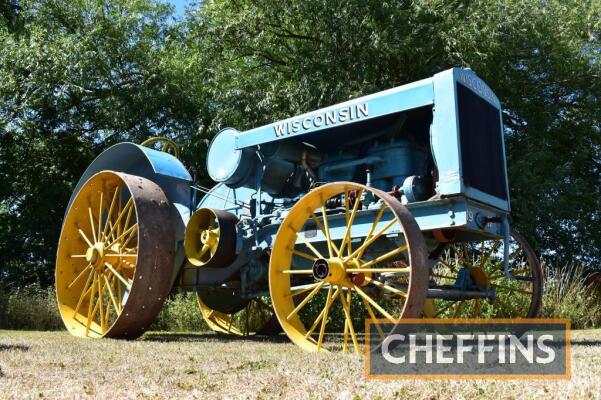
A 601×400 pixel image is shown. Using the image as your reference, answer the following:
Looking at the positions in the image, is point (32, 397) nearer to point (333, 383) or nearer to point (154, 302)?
point (333, 383)

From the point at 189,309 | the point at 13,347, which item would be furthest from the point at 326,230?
the point at 189,309

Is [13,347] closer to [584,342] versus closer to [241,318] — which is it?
[241,318]

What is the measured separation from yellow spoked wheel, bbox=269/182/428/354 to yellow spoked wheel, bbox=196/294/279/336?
2.90 metres

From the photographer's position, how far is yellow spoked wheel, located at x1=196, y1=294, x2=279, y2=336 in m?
9.22

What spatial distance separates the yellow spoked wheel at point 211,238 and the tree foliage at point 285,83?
6762 millimetres

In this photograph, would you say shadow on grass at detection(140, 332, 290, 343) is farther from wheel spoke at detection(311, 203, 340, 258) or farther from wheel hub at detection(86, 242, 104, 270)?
wheel spoke at detection(311, 203, 340, 258)

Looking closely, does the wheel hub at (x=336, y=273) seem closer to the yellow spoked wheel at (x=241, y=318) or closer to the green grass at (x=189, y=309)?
the yellow spoked wheel at (x=241, y=318)

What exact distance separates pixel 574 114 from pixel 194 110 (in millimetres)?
8292

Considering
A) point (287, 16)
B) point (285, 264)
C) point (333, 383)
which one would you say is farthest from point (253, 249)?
point (287, 16)

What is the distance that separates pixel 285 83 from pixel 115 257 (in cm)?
816

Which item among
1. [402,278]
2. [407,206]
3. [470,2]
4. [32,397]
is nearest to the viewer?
[32,397]

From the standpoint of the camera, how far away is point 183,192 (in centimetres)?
780

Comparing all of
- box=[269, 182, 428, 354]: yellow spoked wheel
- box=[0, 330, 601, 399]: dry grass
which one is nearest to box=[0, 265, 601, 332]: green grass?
box=[269, 182, 428, 354]: yellow spoked wheel

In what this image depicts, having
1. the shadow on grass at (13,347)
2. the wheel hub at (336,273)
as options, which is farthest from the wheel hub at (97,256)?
the wheel hub at (336,273)
